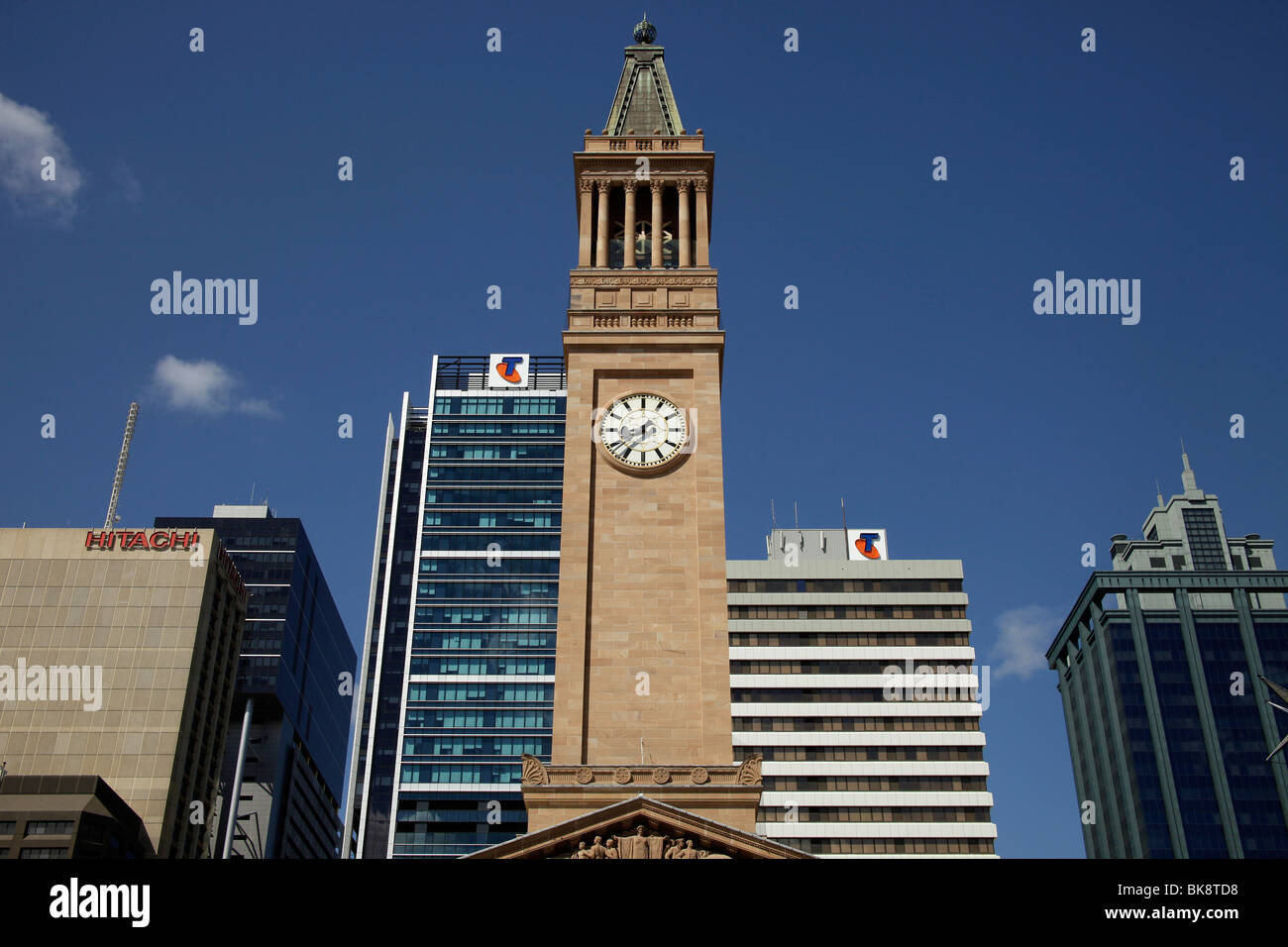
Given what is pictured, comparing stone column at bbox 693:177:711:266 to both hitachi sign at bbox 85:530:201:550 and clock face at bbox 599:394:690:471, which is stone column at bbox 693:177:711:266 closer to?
clock face at bbox 599:394:690:471

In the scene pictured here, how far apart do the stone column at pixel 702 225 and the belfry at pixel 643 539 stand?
0.24 feet

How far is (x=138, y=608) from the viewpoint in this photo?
123500 millimetres

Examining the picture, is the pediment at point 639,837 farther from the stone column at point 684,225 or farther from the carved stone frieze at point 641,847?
the stone column at point 684,225

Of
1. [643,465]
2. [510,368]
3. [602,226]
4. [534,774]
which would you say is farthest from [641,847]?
[510,368]

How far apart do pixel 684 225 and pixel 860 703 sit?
2960 inches

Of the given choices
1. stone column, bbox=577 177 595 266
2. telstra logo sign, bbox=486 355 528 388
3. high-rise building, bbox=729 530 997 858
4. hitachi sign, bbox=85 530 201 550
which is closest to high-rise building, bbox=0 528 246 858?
hitachi sign, bbox=85 530 201 550

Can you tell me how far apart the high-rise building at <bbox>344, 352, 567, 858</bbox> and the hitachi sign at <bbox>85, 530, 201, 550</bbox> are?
76.6 feet

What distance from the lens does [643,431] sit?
52594 millimetres

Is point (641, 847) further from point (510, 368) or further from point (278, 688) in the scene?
point (278, 688)

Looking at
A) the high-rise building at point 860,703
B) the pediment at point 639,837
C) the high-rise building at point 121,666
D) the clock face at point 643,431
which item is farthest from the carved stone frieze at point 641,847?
the high-rise building at point 121,666

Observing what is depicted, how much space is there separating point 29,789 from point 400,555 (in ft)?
225

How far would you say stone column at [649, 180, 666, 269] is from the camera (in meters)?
56.9

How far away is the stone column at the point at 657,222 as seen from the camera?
56875 mm
